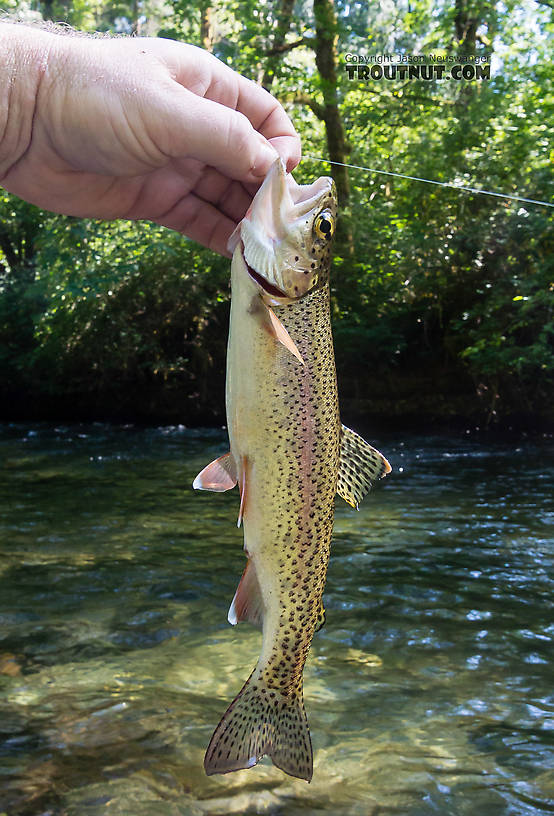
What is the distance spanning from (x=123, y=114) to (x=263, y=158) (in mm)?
459

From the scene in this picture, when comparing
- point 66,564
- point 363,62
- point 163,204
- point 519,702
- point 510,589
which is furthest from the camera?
point 363,62

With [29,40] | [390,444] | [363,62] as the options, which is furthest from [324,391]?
[363,62]

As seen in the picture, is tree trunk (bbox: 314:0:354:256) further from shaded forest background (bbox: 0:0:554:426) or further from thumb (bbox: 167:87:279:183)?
thumb (bbox: 167:87:279:183)

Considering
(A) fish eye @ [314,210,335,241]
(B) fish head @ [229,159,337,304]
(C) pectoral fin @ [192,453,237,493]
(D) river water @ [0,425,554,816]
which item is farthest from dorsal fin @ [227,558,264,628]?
(D) river water @ [0,425,554,816]

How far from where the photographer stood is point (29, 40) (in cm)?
266

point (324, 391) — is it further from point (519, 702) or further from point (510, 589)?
point (510, 589)

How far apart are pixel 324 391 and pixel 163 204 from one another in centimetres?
122

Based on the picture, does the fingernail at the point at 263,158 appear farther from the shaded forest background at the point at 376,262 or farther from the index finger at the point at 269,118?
the shaded forest background at the point at 376,262

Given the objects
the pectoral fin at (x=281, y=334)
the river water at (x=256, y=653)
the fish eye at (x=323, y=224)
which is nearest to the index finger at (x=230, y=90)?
the fish eye at (x=323, y=224)

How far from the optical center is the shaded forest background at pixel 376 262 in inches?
629

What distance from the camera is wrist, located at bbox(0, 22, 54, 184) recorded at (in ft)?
8.64

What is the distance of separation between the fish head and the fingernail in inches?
4.6

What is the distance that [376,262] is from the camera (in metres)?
17.6

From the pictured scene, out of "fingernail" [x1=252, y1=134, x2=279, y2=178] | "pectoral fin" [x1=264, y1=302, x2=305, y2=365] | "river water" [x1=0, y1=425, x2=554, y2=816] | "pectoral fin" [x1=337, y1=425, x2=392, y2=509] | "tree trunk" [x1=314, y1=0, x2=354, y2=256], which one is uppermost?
"tree trunk" [x1=314, y1=0, x2=354, y2=256]
